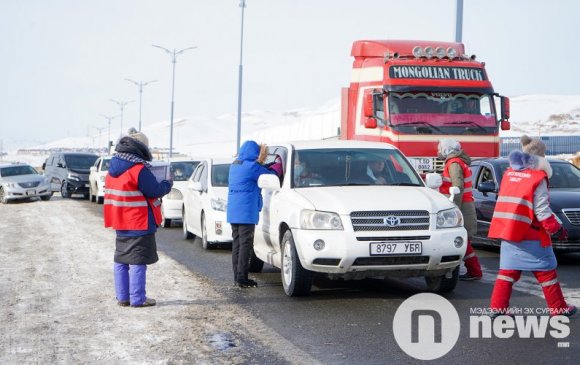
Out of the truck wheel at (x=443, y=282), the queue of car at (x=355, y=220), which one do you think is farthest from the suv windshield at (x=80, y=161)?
the truck wheel at (x=443, y=282)

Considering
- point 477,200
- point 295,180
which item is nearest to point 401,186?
point 295,180

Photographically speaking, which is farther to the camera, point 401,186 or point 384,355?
point 401,186

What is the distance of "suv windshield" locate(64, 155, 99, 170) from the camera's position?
33188 millimetres

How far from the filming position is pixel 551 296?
7.55 meters

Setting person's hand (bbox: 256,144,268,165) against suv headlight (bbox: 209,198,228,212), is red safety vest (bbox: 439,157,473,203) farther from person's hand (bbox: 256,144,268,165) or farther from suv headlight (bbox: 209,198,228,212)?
suv headlight (bbox: 209,198,228,212)

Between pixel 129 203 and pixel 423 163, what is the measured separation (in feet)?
28.5

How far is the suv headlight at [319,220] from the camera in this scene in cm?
869

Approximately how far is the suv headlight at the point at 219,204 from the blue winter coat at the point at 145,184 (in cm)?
533

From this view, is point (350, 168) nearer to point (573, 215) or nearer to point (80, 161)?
point (573, 215)

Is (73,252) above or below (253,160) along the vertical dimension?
below

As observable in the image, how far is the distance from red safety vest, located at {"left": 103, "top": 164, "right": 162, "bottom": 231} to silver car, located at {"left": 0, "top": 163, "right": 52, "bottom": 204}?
22.1 metres

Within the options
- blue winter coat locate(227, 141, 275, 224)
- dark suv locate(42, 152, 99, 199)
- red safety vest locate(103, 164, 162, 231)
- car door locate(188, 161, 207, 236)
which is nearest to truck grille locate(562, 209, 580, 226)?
blue winter coat locate(227, 141, 275, 224)

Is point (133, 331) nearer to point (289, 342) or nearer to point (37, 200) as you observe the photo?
point (289, 342)

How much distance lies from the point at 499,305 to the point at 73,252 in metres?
8.12
